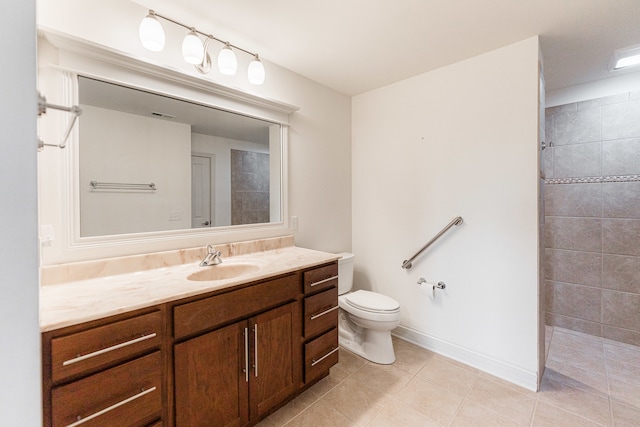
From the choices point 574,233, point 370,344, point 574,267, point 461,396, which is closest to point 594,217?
point 574,233

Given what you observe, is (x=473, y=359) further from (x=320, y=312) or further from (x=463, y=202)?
(x=320, y=312)

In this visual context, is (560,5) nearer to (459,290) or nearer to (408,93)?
(408,93)

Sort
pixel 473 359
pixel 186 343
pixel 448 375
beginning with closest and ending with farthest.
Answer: pixel 186 343, pixel 448 375, pixel 473 359

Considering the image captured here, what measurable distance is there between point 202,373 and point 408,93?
2.48 m

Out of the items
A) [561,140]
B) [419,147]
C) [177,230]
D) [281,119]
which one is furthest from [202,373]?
[561,140]

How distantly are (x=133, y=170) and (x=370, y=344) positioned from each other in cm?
200

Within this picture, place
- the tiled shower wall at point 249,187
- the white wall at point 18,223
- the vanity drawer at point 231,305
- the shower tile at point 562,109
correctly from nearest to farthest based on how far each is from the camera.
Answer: the white wall at point 18,223 < the vanity drawer at point 231,305 < the tiled shower wall at point 249,187 < the shower tile at point 562,109

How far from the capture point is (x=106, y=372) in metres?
0.97

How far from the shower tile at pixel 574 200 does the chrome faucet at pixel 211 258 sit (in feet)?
10.0

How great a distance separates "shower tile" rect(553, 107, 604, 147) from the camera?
246 cm

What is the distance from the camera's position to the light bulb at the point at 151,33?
140 cm

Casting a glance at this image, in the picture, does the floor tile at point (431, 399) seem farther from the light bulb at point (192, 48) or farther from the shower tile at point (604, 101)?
the shower tile at point (604, 101)

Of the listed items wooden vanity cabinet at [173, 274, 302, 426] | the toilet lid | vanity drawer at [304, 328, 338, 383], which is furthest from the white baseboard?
wooden vanity cabinet at [173, 274, 302, 426]

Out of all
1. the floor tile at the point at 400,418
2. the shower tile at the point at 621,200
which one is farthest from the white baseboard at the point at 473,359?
the shower tile at the point at 621,200
